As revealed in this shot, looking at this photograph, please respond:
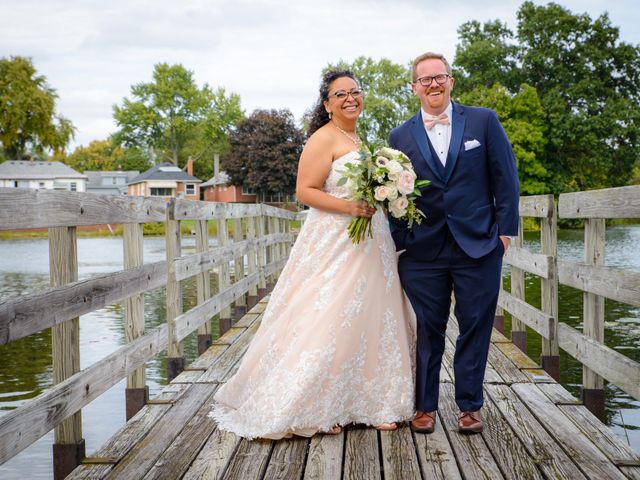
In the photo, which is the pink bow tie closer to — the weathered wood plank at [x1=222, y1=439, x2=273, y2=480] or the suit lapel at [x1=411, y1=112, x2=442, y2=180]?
the suit lapel at [x1=411, y1=112, x2=442, y2=180]

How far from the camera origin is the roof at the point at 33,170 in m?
68.4

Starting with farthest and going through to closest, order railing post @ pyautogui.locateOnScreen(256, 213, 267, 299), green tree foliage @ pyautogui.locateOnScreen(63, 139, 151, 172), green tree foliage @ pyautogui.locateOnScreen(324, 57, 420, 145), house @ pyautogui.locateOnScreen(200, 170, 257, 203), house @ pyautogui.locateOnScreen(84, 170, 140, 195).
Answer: green tree foliage @ pyautogui.locateOnScreen(63, 139, 151, 172) < house @ pyautogui.locateOnScreen(84, 170, 140, 195) < house @ pyautogui.locateOnScreen(200, 170, 257, 203) < green tree foliage @ pyautogui.locateOnScreen(324, 57, 420, 145) < railing post @ pyautogui.locateOnScreen(256, 213, 267, 299)

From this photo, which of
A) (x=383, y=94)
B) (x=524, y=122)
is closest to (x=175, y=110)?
(x=383, y=94)

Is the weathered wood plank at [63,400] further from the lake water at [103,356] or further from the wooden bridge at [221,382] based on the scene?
the lake water at [103,356]

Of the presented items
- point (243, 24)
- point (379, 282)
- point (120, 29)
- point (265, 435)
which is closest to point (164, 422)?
point (265, 435)

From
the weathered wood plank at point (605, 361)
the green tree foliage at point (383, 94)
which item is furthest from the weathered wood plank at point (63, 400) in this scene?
the green tree foliage at point (383, 94)

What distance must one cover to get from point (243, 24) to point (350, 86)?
12565cm

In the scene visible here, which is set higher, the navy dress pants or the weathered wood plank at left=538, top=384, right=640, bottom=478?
the navy dress pants

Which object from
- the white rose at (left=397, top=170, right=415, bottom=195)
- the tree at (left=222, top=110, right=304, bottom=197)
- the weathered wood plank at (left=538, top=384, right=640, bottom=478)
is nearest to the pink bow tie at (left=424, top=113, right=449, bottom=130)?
the white rose at (left=397, top=170, right=415, bottom=195)

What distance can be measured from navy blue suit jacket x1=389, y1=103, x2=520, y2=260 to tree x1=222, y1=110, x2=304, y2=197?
55531mm

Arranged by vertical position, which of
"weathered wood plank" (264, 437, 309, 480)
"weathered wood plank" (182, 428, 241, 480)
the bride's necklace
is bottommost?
"weathered wood plank" (264, 437, 309, 480)

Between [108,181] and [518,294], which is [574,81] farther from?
[108,181]

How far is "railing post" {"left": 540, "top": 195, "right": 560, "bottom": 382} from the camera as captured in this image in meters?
5.45

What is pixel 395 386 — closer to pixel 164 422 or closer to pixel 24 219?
pixel 164 422
